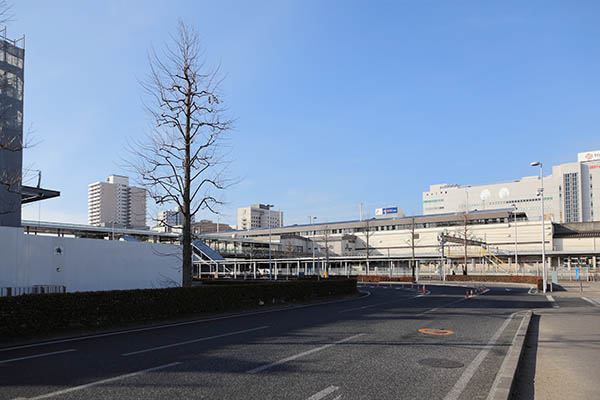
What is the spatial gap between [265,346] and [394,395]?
474 cm

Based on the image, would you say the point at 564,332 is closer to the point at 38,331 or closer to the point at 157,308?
the point at 157,308

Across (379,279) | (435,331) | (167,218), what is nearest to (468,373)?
(435,331)

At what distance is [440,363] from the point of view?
9.44 m

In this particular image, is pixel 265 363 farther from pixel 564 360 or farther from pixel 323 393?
pixel 564 360

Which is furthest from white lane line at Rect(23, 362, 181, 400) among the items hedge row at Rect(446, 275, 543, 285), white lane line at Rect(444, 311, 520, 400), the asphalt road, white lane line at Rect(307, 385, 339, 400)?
hedge row at Rect(446, 275, 543, 285)

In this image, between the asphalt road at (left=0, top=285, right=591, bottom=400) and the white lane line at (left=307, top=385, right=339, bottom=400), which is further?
the asphalt road at (left=0, top=285, right=591, bottom=400)

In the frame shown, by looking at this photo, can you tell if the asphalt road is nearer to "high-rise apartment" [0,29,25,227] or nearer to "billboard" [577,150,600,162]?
"high-rise apartment" [0,29,25,227]

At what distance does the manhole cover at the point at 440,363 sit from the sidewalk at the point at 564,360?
1.24m

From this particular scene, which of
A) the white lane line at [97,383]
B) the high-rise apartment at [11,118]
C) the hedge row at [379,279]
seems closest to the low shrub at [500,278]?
the hedge row at [379,279]

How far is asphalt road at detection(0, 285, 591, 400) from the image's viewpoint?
7.34m

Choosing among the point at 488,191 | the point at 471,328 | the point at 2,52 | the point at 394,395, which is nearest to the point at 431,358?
the point at 394,395

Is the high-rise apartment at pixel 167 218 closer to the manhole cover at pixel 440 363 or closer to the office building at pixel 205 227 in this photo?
the office building at pixel 205 227

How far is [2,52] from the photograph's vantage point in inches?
1032

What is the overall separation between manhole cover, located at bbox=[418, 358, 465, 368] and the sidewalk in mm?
1241
